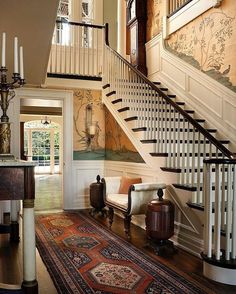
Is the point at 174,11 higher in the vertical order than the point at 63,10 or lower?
lower

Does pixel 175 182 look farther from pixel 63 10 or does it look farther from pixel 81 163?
pixel 63 10

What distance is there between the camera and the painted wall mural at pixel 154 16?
249 inches

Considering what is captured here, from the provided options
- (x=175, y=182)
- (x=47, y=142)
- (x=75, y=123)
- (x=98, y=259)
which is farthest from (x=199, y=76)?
(x=47, y=142)

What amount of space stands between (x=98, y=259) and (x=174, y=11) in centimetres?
461

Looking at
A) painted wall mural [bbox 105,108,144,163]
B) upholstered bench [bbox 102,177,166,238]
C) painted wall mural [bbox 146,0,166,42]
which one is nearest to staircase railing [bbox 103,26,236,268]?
upholstered bench [bbox 102,177,166,238]

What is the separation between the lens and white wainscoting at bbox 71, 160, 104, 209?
662 cm

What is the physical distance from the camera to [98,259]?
346 centimetres

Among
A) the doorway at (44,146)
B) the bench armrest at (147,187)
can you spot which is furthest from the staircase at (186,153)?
the doorway at (44,146)

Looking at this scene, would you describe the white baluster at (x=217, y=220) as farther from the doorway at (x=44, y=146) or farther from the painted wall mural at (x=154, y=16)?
the doorway at (x=44, y=146)

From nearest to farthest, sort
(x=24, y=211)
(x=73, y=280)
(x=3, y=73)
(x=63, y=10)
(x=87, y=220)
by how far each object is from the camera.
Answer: (x=24, y=211)
(x=3, y=73)
(x=73, y=280)
(x=87, y=220)
(x=63, y=10)

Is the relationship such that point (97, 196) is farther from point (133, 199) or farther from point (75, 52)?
point (75, 52)

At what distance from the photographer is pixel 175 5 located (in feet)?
19.4

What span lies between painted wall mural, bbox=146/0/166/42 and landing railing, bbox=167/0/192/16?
0.20 metres

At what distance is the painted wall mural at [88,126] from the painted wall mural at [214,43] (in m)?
2.13
